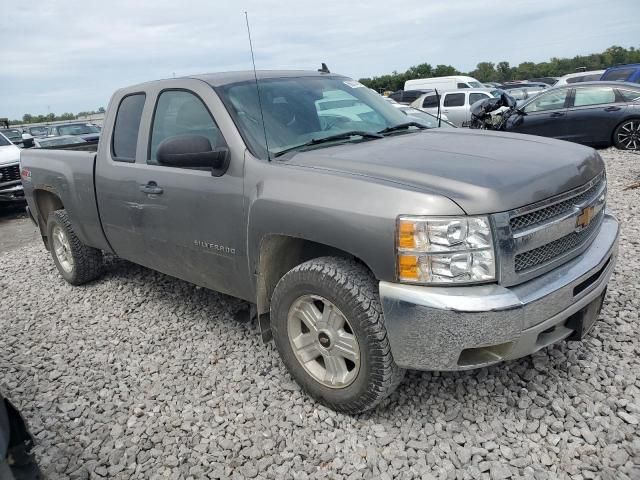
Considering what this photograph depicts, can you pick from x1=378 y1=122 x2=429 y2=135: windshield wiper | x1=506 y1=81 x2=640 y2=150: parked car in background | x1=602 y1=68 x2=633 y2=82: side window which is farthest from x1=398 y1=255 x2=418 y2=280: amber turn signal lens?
x1=602 y1=68 x2=633 y2=82: side window

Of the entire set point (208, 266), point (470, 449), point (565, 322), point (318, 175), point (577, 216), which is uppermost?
point (318, 175)

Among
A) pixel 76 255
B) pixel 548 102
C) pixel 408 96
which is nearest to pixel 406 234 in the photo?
pixel 76 255

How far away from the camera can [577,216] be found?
2.65m

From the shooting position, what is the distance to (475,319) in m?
2.21

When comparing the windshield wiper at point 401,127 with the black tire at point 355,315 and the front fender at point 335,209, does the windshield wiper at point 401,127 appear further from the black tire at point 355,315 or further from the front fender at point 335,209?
the black tire at point 355,315

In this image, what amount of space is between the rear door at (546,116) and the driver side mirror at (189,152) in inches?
369

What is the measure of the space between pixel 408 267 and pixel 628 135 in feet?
32.2

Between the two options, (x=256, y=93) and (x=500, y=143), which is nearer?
(x=500, y=143)

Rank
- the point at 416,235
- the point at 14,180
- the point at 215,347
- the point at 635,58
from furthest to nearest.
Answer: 1. the point at 635,58
2. the point at 14,180
3. the point at 215,347
4. the point at 416,235

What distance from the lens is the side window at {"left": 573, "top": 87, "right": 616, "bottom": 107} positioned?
10.4 metres

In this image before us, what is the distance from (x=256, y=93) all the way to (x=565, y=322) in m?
2.27

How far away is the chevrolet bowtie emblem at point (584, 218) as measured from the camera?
2689 millimetres

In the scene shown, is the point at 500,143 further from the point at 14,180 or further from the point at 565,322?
the point at 14,180

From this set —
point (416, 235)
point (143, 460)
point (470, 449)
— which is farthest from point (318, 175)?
point (143, 460)
